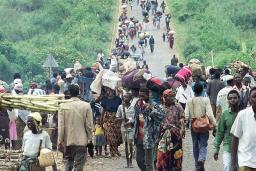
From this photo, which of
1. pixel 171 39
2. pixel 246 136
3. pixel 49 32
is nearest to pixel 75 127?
pixel 246 136

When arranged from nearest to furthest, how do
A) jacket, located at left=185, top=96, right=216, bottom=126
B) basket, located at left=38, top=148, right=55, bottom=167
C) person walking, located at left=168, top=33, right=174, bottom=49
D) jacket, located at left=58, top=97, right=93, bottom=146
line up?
basket, located at left=38, top=148, right=55, bottom=167
jacket, located at left=58, top=97, right=93, bottom=146
jacket, located at left=185, top=96, right=216, bottom=126
person walking, located at left=168, top=33, right=174, bottom=49

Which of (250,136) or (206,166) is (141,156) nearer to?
(206,166)

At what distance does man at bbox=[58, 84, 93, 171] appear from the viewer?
12211 mm

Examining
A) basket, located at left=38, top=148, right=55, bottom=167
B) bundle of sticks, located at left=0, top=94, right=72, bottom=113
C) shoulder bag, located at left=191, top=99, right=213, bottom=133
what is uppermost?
A: bundle of sticks, located at left=0, top=94, right=72, bottom=113

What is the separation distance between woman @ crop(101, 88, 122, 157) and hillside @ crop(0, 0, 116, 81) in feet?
99.3

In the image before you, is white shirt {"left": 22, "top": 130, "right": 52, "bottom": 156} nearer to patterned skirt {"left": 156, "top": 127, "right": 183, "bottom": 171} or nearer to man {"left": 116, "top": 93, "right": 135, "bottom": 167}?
patterned skirt {"left": 156, "top": 127, "right": 183, "bottom": 171}

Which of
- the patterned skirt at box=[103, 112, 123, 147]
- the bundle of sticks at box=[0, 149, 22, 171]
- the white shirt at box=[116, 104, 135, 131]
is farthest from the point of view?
the patterned skirt at box=[103, 112, 123, 147]

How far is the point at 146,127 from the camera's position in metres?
12.6

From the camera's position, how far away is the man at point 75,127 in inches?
481

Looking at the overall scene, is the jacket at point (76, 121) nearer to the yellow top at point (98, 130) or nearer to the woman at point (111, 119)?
the woman at point (111, 119)

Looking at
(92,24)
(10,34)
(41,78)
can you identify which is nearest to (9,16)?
(10,34)

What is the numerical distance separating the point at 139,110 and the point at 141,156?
665 millimetres

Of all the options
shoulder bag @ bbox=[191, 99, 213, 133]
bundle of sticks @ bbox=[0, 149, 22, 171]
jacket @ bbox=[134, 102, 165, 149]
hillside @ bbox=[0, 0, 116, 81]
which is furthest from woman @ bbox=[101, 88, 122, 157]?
hillside @ bbox=[0, 0, 116, 81]

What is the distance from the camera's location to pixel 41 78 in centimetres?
4666
